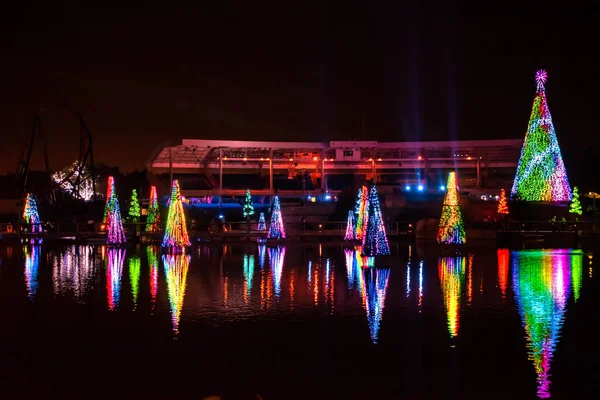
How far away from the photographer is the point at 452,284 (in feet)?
66.9

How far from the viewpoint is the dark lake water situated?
34.1 ft

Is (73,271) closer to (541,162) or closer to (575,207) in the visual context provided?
(541,162)

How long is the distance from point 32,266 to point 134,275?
502cm

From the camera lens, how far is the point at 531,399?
9633 millimetres

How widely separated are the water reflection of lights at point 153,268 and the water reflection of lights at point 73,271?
1754mm

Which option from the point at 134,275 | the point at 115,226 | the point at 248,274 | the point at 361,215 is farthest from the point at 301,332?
the point at 361,215

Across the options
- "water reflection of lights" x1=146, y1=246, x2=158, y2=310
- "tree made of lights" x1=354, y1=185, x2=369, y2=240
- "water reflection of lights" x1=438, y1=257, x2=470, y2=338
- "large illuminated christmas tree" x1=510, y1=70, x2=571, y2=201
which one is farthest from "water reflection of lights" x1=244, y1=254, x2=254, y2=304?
"large illuminated christmas tree" x1=510, y1=70, x2=571, y2=201

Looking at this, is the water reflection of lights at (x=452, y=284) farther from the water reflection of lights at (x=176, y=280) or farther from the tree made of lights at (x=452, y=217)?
the water reflection of lights at (x=176, y=280)

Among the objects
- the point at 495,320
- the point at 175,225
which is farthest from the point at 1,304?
the point at 175,225

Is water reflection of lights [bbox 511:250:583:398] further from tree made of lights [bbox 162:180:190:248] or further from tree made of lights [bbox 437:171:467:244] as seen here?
tree made of lights [bbox 162:180:190:248]

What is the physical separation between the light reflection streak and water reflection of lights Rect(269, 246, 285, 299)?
13.8ft

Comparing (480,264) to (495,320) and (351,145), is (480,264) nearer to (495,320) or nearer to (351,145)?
(495,320)

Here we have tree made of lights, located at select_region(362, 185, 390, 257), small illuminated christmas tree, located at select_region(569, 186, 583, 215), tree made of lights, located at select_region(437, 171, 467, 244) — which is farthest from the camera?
small illuminated christmas tree, located at select_region(569, 186, 583, 215)

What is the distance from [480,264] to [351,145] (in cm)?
3581
